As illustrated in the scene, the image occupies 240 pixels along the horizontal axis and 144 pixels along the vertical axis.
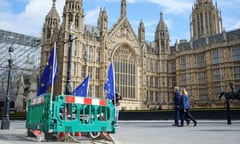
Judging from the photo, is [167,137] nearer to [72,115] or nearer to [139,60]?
[72,115]

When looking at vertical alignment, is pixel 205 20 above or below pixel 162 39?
above

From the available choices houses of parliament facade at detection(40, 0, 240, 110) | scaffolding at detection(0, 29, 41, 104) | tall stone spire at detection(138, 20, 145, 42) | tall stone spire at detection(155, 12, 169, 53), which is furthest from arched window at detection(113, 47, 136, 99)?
scaffolding at detection(0, 29, 41, 104)

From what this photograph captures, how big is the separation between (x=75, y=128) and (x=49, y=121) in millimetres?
906

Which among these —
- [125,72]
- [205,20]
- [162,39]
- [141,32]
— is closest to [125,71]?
[125,72]

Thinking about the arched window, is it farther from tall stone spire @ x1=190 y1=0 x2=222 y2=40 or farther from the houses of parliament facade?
tall stone spire @ x1=190 y1=0 x2=222 y2=40

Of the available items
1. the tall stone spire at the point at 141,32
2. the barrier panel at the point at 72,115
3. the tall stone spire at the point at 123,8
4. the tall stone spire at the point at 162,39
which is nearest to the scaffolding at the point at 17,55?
the tall stone spire at the point at 123,8

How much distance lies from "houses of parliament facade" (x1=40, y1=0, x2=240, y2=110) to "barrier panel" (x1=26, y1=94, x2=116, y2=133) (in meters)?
31.0

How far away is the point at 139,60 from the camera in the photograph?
51.8m

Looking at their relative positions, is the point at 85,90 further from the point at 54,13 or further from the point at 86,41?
the point at 54,13

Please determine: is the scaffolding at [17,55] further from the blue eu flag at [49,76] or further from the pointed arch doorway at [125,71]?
the blue eu flag at [49,76]

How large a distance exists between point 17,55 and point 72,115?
182 feet

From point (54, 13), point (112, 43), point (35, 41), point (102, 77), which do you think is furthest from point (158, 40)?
point (35, 41)

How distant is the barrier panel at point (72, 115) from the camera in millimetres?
7574

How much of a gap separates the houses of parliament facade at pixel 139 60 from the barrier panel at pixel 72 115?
102 feet
